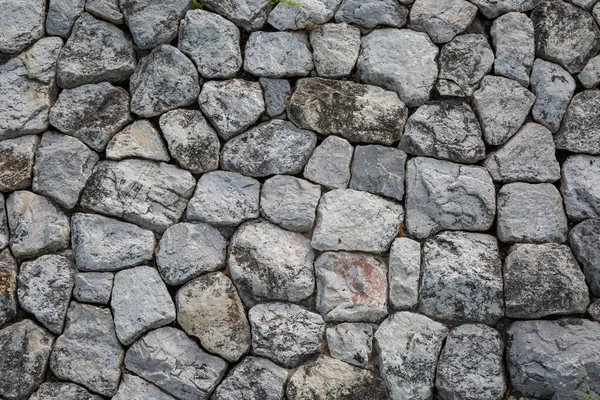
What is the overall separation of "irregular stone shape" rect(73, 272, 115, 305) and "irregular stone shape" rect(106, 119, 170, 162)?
552mm

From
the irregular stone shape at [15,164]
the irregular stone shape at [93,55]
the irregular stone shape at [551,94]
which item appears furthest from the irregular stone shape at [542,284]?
the irregular stone shape at [15,164]

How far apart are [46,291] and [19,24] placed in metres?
1.24

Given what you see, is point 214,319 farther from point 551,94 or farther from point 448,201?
point 551,94

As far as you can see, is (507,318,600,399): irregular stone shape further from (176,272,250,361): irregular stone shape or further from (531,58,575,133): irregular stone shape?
(176,272,250,361): irregular stone shape

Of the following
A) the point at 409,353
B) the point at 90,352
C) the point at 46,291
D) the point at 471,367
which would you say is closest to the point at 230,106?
the point at 46,291

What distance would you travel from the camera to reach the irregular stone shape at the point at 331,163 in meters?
3.07

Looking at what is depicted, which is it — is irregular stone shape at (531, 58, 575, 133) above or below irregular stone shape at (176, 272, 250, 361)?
above

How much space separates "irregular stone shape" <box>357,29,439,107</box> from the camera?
3.12 m

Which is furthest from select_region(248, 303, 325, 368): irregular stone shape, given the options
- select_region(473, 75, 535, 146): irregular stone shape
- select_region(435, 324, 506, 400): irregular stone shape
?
select_region(473, 75, 535, 146): irregular stone shape

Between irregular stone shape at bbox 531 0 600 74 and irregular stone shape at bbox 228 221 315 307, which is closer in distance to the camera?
irregular stone shape at bbox 228 221 315 307

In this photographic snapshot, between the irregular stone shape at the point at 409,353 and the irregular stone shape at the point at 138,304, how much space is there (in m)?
0.98

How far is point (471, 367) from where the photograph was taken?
2.96 metres

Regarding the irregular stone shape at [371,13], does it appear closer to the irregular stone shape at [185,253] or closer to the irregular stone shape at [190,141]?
the irregular stone shape at [190,141]

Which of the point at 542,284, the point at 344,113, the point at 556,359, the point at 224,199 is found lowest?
the point at 556,359
